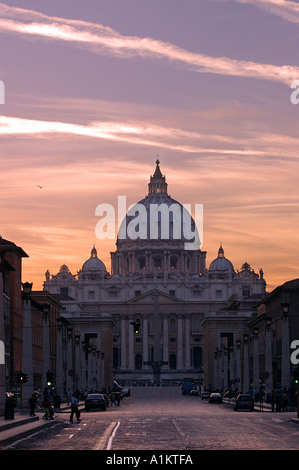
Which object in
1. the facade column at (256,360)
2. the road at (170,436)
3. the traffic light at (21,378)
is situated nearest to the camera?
the road at (170,436)

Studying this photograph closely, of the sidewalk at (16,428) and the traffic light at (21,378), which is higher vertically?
the traffic light at (21,378)

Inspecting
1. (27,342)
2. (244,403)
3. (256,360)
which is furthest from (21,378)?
(256,360)

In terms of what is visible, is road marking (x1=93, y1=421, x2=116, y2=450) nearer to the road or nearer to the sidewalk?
the road

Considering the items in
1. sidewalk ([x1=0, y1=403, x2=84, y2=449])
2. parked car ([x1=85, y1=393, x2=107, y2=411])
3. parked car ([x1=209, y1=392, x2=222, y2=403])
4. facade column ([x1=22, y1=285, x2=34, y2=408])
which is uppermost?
facade column ([x1=22, y1=285, x2=34, y2=408])

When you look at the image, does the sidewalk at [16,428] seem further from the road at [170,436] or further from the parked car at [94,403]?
the parked car at [94,403]

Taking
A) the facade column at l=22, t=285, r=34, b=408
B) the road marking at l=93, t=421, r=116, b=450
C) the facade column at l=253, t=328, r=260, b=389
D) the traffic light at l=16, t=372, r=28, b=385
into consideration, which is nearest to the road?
the road marking at l=93, t=421, r=116, b=450

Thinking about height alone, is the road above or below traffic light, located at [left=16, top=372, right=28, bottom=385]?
below

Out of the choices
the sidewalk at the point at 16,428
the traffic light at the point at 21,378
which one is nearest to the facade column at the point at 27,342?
the traffic light at the point at 21,378

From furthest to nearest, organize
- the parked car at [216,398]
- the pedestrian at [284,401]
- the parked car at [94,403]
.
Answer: the parked car at [216,398] < the parked car at [94,403] < the pedestrian at [284,401]

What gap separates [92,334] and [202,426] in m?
140

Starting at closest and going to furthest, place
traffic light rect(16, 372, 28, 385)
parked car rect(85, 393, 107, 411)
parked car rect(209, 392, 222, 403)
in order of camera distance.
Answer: traffic light rect(16, 372, 28, 385)
parked car rect(85, 393, 107, 411)
parked car rect(209, 392, 222, 403)
